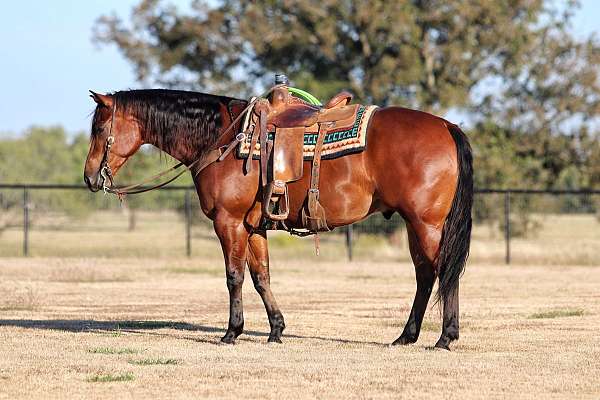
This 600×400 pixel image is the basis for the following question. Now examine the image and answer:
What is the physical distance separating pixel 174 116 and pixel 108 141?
0.65 meters

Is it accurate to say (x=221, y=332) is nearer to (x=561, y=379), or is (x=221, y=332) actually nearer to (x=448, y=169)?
(x=448, y=169)

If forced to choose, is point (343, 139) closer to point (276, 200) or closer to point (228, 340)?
point (276, 200)

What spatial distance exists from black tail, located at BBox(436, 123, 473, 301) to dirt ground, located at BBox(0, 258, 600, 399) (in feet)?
2.04

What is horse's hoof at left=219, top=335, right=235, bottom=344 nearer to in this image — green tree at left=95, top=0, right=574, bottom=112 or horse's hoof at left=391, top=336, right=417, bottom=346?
horse's hoof at left=391, top=336, right=417, bottom=346

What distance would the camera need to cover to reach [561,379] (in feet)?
25.3

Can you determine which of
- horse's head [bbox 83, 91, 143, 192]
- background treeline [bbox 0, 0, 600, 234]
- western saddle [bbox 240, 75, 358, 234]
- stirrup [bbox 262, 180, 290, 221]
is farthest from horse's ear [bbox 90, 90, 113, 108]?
background treeline [bbox 0, 0, 600, 234]

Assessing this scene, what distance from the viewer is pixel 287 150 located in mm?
9500

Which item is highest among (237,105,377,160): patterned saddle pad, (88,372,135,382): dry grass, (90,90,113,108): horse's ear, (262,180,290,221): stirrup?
(90,90,113,108): horse's ear

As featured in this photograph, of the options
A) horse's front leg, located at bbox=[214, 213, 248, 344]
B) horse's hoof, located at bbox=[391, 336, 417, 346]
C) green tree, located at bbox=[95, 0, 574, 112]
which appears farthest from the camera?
green tree, located at bbox=[95, 0, 574, 112]

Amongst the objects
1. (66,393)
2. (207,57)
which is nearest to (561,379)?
(66,393)

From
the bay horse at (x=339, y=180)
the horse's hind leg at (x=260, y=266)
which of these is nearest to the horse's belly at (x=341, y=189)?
the bay horse at (x=339, y=180)

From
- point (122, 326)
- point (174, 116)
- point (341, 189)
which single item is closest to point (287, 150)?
point (341, 189)

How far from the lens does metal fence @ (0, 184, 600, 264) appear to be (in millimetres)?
23719

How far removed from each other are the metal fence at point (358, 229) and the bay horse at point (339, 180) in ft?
38.2
